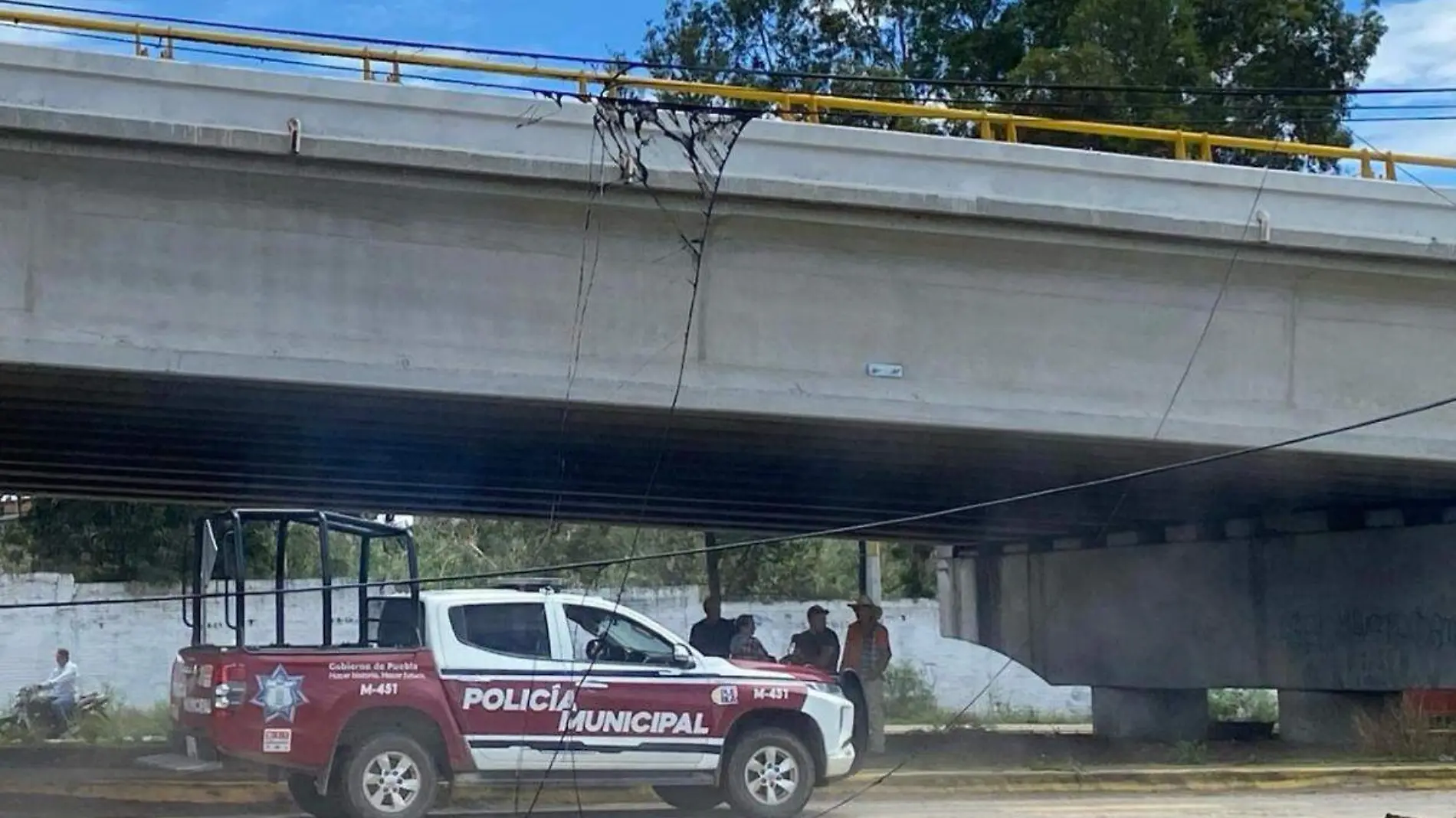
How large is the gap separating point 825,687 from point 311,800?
4203 millimetres

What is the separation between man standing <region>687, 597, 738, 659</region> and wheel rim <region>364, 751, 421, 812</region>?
6.23m

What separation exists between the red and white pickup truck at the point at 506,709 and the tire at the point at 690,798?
255 millimetres

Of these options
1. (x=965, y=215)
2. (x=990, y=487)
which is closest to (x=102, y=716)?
(x=990, y=487)

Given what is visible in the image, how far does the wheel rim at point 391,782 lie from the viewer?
13305 millimetres

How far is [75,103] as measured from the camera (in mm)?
14125

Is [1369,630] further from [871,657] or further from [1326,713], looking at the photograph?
[871,657]

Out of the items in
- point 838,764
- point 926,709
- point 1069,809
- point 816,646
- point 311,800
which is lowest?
→ point 926,709

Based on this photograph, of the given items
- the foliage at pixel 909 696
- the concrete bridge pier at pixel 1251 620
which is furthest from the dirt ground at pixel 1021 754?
the foliage at pixel 909 696

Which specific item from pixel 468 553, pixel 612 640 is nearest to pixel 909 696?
pixel 468 553

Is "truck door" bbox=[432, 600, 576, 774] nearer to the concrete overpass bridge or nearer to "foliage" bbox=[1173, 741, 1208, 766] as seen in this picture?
the concrete overpass bridge

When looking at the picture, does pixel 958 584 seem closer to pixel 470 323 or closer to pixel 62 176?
pixel 470 323

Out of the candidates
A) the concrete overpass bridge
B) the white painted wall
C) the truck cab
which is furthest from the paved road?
the white painted wall

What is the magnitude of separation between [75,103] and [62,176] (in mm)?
656

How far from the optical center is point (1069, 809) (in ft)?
50.5
